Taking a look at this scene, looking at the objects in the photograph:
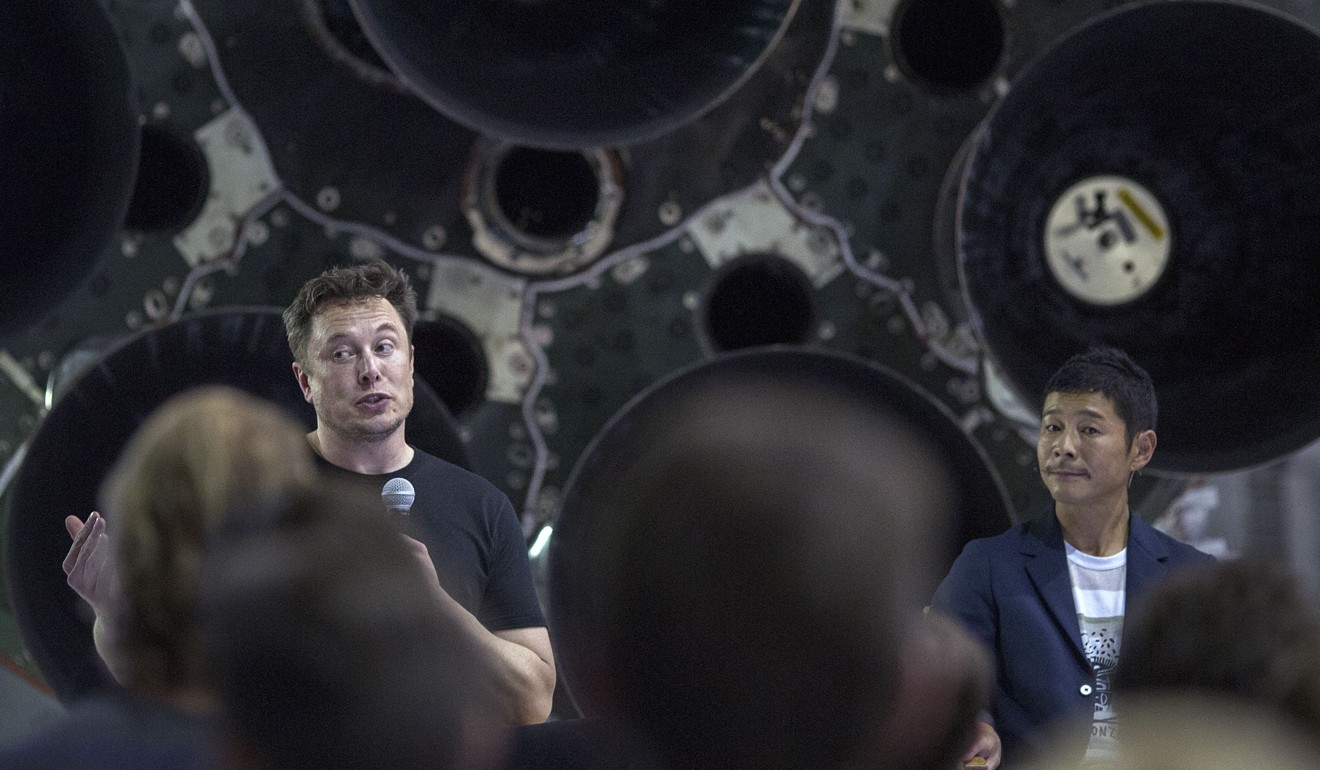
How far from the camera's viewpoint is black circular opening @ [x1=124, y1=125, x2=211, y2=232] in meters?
2.91

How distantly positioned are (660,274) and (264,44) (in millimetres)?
919

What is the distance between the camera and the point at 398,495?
1.93 meters

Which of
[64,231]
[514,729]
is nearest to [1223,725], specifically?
[514,729]

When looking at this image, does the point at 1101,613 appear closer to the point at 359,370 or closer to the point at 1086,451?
the point at 1086,451

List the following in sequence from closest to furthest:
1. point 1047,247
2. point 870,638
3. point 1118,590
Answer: point 870,638 < point 1118,590 < point 1047,247

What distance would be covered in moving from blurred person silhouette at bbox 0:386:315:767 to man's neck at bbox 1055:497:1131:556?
1.43m

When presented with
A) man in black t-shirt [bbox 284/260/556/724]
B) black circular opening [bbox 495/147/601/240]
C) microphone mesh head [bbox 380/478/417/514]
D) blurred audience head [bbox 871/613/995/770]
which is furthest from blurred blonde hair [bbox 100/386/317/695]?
black circular opening [bbox 495/147/601/240]

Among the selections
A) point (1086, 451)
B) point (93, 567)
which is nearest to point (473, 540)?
point (93, 567)

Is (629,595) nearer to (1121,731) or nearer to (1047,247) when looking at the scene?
(1121,731)

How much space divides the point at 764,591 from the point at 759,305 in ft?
7.44

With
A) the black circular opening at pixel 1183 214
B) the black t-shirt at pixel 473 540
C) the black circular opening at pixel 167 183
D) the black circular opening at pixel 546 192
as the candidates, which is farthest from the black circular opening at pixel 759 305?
the black circular opening at pixel 167 183

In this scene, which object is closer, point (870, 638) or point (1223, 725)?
point (1223, 725)

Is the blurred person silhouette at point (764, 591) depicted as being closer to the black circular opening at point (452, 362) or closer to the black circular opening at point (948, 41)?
the black circular opening at point (452, 362)

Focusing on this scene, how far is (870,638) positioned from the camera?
2.80 feet
